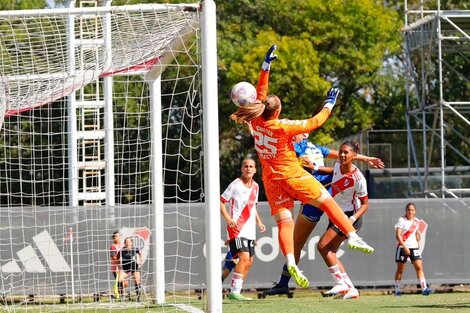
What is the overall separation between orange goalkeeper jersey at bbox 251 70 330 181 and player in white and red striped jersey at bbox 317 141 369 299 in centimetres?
187

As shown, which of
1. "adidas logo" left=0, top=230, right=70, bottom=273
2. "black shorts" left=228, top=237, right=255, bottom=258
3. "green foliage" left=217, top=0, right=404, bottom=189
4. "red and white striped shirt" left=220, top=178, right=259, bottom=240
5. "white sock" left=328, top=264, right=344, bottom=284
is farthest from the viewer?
"green foliage" left=217, top=0, right=404, bottom=189

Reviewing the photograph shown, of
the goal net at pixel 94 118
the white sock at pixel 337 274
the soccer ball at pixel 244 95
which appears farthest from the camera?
the white sock at pixel 337 274

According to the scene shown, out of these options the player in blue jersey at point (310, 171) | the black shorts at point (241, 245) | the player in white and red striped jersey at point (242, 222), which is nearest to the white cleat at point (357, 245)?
the player in blue jersey at point (310, 171)

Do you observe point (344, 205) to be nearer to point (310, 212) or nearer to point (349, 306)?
point (310, 212)

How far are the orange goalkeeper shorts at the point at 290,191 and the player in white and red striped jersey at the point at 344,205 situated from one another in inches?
65.0

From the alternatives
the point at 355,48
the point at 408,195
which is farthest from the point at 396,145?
the point at 355,48

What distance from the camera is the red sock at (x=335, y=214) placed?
41.5 ft

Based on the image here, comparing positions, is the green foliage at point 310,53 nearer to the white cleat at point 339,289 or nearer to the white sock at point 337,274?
the white sock at point 337,274

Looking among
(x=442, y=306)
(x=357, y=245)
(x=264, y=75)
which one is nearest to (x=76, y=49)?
(x=264, y=75)

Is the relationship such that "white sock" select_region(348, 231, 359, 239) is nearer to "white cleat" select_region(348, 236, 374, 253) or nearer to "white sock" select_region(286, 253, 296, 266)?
"white cleat" select_region(348, 236, 374, 253)

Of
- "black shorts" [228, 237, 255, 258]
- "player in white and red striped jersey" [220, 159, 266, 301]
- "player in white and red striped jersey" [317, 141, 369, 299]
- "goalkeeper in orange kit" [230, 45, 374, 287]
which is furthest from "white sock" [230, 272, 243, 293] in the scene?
"goalkeeper in orange kit" [230, 45, 374, 287]

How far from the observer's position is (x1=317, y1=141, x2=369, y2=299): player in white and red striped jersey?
1418cm

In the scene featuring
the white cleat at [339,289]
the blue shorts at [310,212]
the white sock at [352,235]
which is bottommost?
the white cleat at [339,289]

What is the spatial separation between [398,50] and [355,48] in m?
1.54
